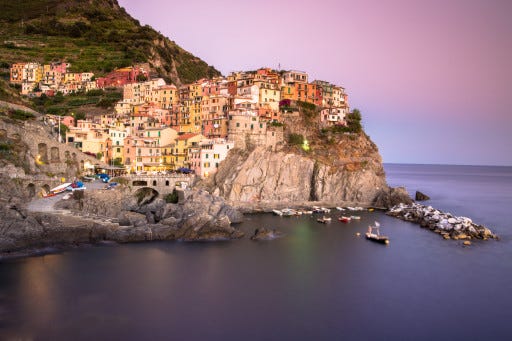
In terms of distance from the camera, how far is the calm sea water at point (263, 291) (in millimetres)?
19516

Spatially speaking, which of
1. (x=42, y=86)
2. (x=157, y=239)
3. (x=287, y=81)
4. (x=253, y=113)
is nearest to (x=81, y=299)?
(x=157, y=239)

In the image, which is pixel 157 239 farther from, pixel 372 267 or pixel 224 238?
pixel 372 267

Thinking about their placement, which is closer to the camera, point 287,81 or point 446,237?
point 446,237

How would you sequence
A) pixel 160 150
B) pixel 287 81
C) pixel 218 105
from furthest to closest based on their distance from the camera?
1. pixel 287 81
2. pixel 218 105
3. pixel 160 150

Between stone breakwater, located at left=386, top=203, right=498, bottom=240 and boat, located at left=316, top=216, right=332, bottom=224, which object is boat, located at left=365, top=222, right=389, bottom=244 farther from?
stone breakwater, located at left=386, top=203, right=498, bottom=240

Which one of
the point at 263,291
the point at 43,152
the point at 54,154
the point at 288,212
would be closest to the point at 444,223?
the point at 288,212

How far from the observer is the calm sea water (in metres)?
19.5

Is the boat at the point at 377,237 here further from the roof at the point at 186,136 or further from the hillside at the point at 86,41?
the hillside at the point at 86,41

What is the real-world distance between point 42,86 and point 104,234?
159ft

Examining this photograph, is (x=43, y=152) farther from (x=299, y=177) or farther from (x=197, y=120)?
(x=299, y=177)

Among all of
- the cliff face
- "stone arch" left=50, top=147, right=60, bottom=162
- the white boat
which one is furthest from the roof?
the white boat

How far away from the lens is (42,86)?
70.2 m

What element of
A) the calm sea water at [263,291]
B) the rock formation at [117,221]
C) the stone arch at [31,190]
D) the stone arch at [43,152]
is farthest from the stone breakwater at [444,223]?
the stone arch at [43,152]

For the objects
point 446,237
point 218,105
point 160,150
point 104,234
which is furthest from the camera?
point 218,105
